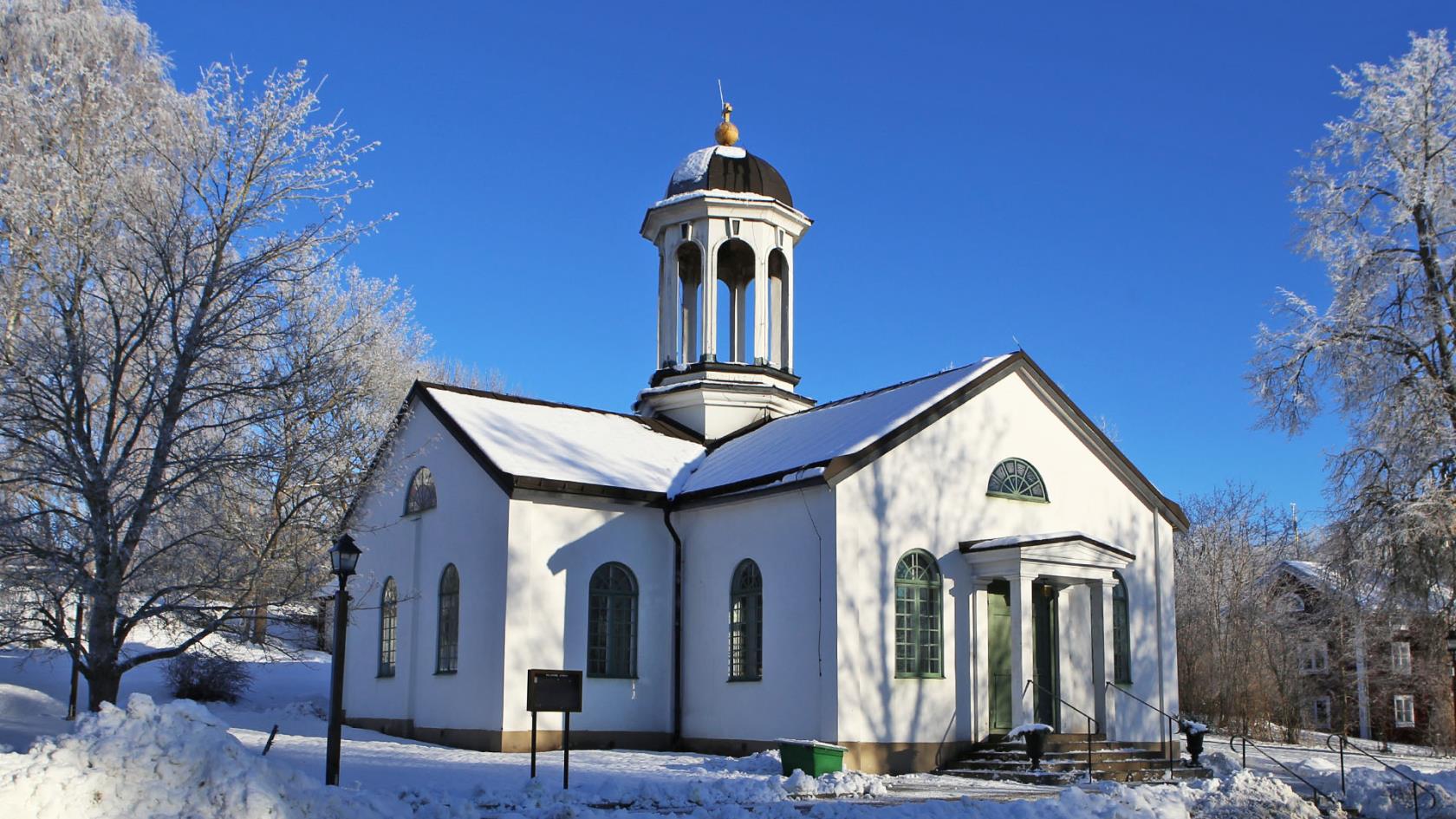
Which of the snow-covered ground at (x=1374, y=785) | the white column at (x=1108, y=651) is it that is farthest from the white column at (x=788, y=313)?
the snow-covered ground at (x=1374, y=785)

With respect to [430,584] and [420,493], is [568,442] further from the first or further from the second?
[430,584]

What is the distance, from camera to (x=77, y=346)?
14.2 metres

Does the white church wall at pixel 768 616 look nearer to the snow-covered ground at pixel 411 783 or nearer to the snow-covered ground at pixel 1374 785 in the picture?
the snow-covered ground at pixel 411 783

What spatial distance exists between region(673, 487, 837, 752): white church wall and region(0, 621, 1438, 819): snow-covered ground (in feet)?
3.48

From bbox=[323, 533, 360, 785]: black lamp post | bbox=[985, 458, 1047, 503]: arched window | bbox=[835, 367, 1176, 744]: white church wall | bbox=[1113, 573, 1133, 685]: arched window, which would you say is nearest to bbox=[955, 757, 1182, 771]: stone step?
bbox=[835, 367, 1176, 744]: white church wall

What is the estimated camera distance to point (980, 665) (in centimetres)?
1950

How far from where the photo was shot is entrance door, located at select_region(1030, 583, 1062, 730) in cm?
2017

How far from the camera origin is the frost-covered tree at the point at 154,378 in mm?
14188

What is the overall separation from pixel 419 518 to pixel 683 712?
574 centimetres

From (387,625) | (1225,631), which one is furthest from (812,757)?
(1225,631)

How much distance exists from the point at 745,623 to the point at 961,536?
354cm

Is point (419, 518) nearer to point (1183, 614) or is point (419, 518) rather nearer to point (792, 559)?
point (792, 559)

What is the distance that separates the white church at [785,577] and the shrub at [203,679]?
2.50 meters

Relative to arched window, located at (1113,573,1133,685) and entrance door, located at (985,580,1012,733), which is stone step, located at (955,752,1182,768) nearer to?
entrance door, located at (985,580,1012,733)
